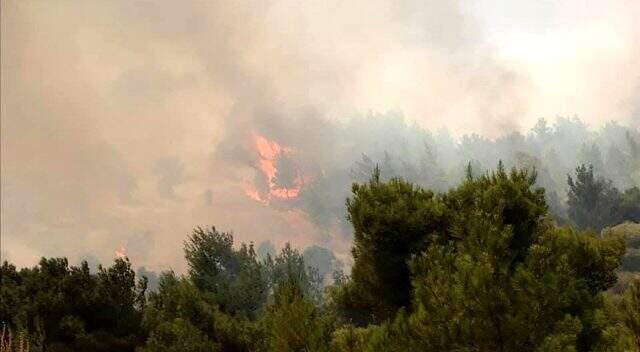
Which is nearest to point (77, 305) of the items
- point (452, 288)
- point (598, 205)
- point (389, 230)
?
point (389, 230)

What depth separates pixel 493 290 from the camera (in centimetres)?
701

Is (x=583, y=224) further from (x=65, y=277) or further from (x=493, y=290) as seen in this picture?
(x=493, y=290)

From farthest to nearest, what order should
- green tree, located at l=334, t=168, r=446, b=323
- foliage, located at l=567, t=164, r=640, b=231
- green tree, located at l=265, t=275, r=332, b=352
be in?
1. foliage, located at l=567, t=164, r=640, b=231
2. green tree, located at l=334, t=168, r=446, b=323
3. green tree, located at l=265, t=275, r=332, b=352

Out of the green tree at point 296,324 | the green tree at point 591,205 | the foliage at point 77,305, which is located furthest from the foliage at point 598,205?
the green tree at point 296,324

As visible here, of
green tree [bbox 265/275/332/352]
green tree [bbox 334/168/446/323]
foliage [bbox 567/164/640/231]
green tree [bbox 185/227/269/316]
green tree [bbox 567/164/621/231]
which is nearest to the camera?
green tree [bbox 265/275/332/352]

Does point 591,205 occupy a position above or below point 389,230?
above

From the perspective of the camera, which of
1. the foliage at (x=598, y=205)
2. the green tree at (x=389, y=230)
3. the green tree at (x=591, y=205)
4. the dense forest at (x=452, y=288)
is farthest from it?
the green tree at (x=591, y=205)

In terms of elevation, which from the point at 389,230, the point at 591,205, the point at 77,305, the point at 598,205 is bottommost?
the point at 389,230

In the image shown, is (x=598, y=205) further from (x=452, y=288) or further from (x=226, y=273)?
(x=452, y=288)

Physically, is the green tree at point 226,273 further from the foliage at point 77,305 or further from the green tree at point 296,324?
the green tree at point 296,324

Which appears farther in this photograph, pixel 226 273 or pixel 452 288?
pixel 226 273

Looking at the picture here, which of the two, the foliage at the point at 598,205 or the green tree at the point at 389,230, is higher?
the foliage at the point at 598,205

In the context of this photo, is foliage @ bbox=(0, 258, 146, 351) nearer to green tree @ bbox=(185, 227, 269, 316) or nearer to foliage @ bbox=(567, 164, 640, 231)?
green tree @ bbox=(185, 227, 269, 316)

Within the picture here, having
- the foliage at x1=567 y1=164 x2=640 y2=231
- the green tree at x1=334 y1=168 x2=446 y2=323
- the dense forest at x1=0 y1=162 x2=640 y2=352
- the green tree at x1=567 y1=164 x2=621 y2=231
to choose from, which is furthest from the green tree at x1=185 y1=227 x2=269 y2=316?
the green tree at x1=567 y1=164 x2=621 y2=231
